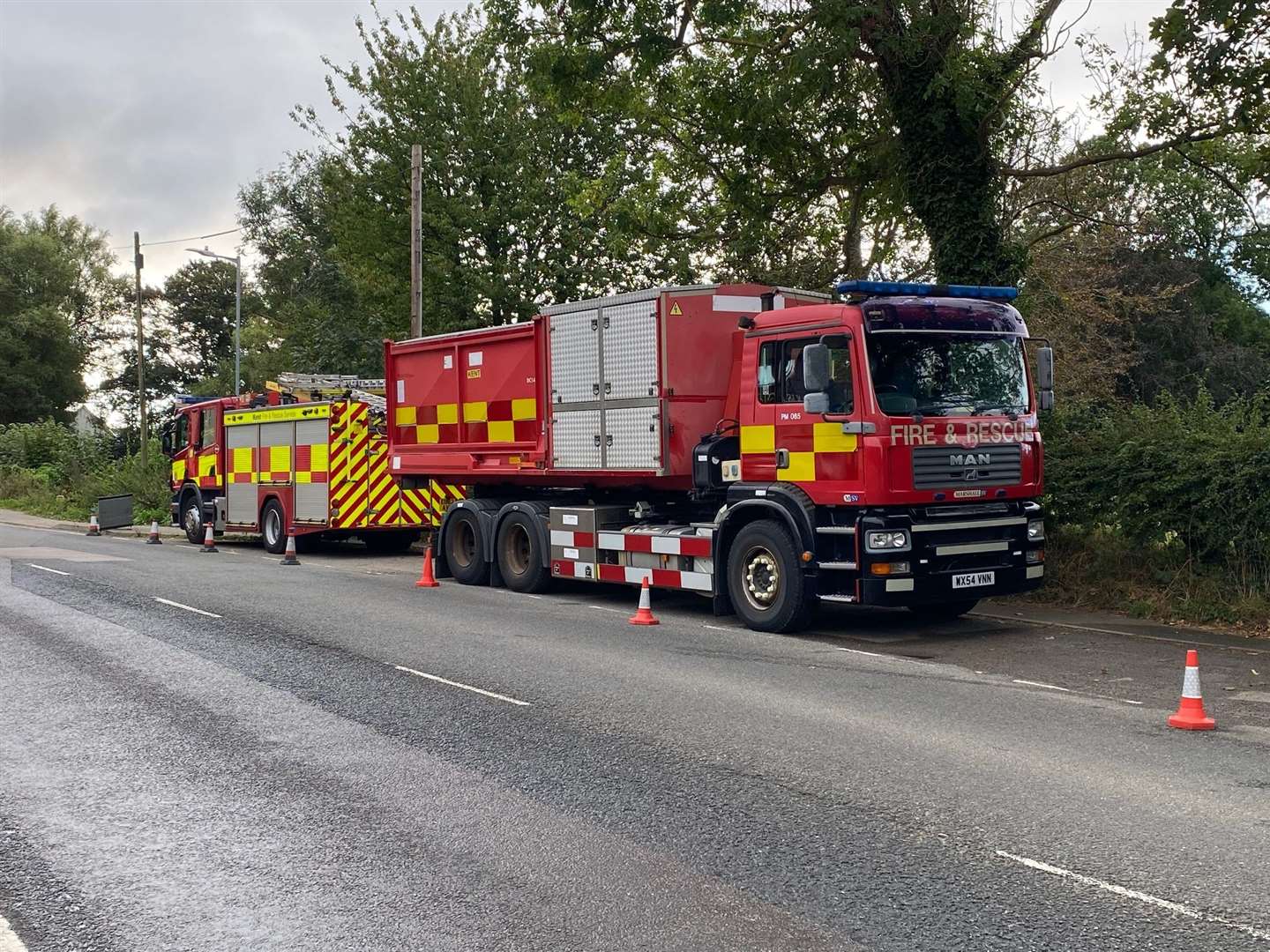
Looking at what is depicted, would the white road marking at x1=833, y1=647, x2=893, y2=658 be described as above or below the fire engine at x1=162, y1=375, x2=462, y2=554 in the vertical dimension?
below

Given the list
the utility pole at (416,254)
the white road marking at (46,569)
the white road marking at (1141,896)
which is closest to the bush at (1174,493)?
the white road marking at (1141,896)

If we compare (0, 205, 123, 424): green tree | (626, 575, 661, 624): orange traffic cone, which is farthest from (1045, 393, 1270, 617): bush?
(0, 205, 123, 424): green tree

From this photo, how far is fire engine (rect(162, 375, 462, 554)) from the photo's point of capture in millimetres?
21734

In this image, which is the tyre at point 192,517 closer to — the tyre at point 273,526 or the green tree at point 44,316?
the tyre at point 273,526

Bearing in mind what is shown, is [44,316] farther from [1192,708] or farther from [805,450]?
[1192,708]

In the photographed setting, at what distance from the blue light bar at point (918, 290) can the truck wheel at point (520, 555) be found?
219 inches

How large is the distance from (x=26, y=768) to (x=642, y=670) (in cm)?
442

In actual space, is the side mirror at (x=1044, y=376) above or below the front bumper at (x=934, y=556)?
above

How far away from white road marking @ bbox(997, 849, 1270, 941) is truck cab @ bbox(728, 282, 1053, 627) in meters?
6.22

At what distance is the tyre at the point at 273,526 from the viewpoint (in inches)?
906

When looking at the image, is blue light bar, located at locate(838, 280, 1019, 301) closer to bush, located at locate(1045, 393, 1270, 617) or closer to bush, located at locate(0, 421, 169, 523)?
bush, located at locate(1045, 393, 1270, 617)

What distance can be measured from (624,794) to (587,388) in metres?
8.65

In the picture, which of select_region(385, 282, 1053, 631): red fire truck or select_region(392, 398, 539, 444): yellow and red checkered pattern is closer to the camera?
select_region(385, 282, 1053, 631): red fire truck

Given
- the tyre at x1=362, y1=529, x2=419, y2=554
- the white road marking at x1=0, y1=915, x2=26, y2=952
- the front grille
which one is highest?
the front grille
